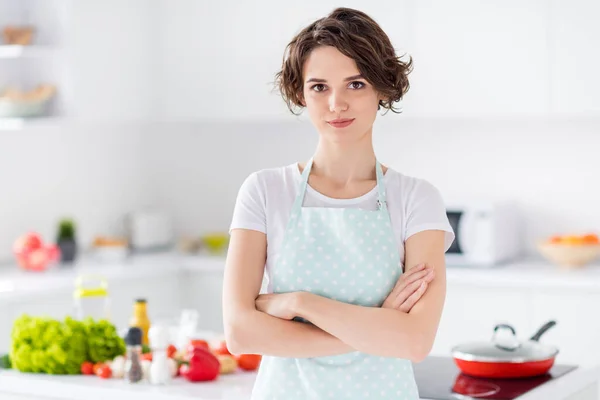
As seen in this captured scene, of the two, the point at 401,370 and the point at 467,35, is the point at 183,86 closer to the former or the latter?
the point at 467,35

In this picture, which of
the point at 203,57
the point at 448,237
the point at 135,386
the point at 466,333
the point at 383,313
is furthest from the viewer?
the point at 203,57

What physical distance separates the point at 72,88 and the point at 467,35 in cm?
186

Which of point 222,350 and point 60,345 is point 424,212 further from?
point 60,345

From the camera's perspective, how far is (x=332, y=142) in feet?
6.75

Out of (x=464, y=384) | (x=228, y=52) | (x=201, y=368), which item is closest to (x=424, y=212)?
(x=464, y=384)

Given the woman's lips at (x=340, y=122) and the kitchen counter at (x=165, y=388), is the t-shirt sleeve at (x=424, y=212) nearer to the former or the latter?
the woman's lips at (x=340, y=122)

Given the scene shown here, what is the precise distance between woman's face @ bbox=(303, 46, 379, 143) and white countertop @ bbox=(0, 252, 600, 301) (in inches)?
101

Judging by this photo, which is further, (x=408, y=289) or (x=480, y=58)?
(x=480, y=58)

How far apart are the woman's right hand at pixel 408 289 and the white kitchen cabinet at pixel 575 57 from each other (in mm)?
2771

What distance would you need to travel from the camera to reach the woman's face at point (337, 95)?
1.99 metres

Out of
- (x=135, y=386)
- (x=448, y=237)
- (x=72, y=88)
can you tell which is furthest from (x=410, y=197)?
(x=72, y=88)

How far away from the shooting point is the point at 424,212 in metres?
2.06

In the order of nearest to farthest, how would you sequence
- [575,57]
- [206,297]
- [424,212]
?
[424,212] → [575,57] → [206,297]

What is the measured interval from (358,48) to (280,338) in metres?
0.56
